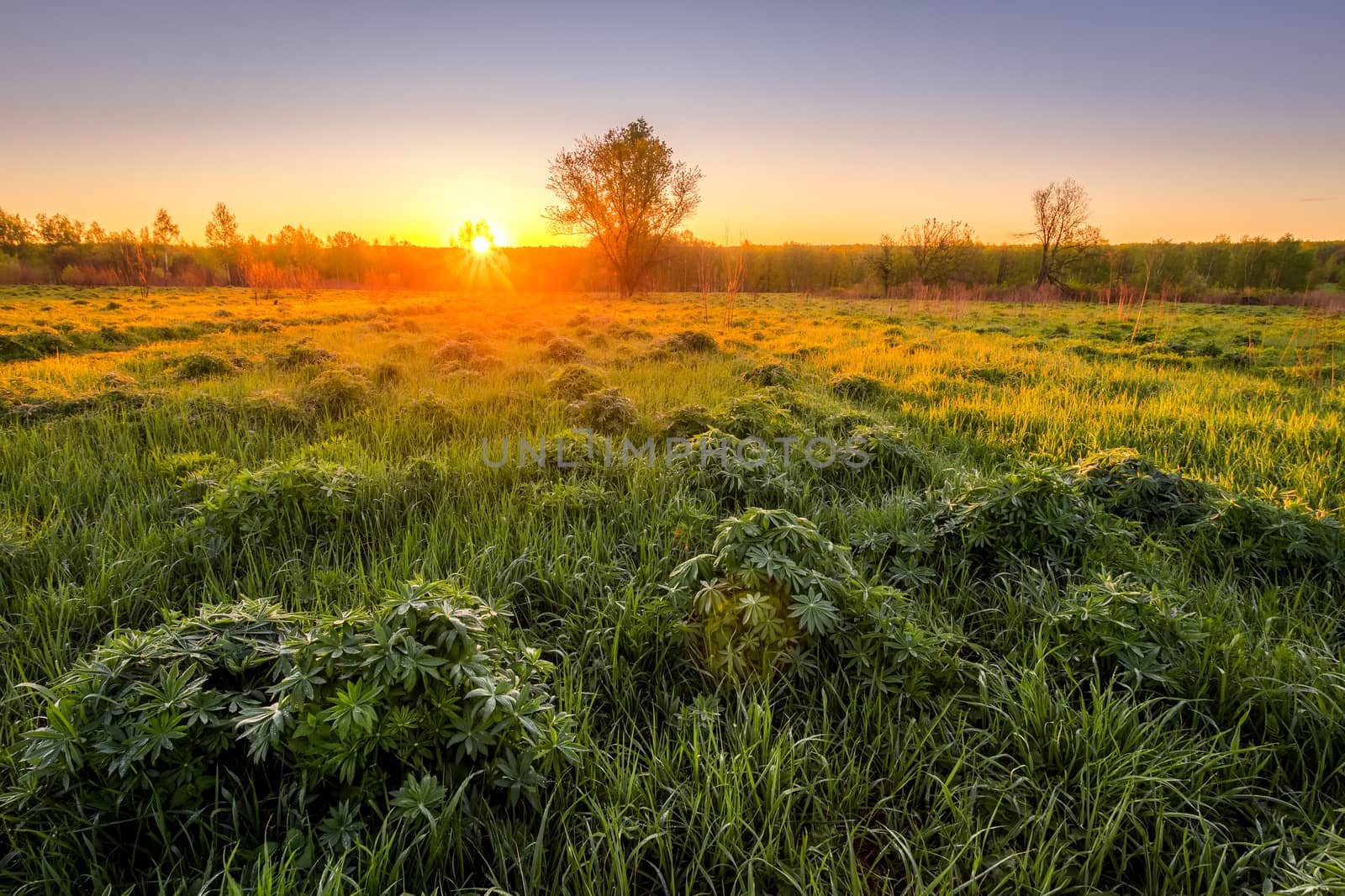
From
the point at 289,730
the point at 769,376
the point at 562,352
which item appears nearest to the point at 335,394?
the point at 562,352

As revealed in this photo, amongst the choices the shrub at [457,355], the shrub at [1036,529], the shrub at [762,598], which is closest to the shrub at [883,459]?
the shrub at [1036,529]

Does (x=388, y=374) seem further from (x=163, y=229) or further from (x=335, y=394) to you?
(x=163, y=229)

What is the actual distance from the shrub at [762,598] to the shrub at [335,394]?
17.5 ft

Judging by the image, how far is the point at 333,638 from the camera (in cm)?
157

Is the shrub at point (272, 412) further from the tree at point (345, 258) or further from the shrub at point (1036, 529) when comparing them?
the tree at point (345, 258)

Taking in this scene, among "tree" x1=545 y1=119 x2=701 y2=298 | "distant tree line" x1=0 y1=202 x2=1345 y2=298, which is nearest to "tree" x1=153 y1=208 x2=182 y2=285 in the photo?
"distant tree line" x1=0 y1=202 x2=1345 y2=298

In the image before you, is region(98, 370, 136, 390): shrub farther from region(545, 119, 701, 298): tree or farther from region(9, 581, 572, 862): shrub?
region(545, 119, 701, 298): tree

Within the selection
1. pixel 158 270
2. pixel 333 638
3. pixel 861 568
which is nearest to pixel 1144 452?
pixel 861 568

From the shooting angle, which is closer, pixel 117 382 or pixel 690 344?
pixel 117 382

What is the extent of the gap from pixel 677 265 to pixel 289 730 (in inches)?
1672

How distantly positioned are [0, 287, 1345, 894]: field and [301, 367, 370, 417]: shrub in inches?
44.8

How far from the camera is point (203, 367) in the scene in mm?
7977

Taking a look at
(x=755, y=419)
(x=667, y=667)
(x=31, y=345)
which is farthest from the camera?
(x=31, y=345)

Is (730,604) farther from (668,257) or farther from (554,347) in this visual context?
(668,257)
